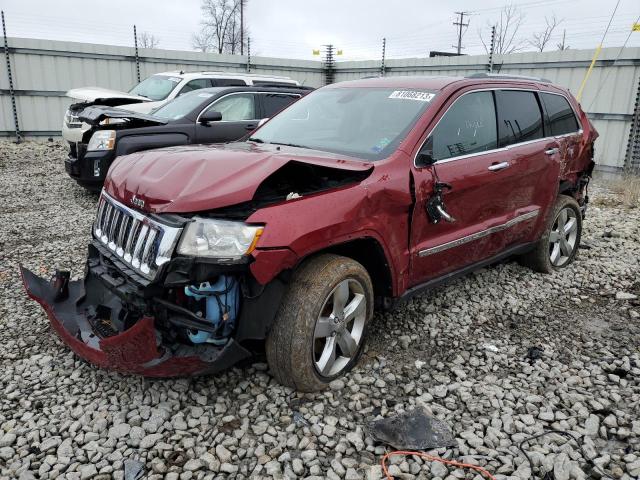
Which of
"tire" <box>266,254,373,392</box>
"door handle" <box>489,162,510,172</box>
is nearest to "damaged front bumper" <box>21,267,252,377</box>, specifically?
"tire" <box>266,254,373,392</box>

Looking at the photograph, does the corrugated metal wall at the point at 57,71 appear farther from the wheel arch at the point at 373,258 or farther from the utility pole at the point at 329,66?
the wheel arch at the point at 373,258

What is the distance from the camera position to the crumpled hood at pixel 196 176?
2678mm

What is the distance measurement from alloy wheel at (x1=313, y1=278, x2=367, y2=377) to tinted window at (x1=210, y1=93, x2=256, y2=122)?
5.61 m

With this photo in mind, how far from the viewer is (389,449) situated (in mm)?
2648

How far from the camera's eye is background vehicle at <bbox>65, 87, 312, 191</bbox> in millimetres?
6969

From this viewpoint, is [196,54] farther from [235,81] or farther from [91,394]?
[91,394]

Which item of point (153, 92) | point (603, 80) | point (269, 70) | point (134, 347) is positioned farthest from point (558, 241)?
point (269, 70)

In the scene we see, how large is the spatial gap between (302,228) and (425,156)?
113cm

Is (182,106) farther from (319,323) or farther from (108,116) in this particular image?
(319,323)

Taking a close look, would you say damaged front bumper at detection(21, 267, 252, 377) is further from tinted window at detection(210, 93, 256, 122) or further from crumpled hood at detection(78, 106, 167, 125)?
tinted window at detection(210, 93, 256, 122)

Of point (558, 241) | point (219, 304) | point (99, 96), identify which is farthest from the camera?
point (99, 96)

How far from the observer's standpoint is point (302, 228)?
2727 millimetres

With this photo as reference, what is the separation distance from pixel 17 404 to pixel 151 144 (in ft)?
15.6

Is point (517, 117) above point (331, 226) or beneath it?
above
